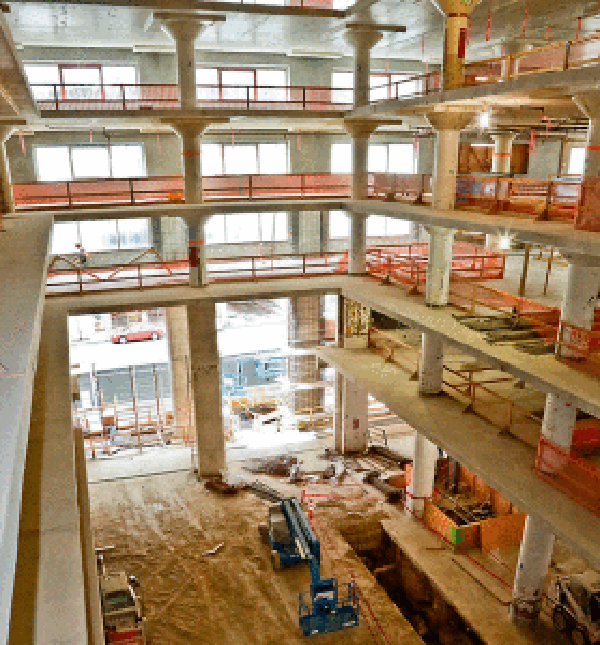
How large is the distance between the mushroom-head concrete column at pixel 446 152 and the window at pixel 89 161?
9.95m

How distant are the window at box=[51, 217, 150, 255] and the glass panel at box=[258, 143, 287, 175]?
4.37 meters

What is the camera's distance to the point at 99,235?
19000mm

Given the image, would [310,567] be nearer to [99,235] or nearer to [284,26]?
[284,26]

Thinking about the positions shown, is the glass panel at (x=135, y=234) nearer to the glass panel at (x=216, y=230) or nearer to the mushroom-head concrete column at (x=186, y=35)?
the glass panel at (x=216, y=230)

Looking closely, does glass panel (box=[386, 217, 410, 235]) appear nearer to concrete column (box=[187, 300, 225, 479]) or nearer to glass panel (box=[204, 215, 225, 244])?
glass panel (box=[204, 215, 225, 244])

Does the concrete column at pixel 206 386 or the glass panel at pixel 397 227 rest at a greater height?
the glass panel at pixel 397 227

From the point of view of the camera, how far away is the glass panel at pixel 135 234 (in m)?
19.2

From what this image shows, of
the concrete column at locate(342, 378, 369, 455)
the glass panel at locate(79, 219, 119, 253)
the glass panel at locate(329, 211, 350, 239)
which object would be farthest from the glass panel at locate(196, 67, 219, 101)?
the concrete column at locate(342, 378, 369, 455)

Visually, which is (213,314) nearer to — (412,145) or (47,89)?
(47,89)

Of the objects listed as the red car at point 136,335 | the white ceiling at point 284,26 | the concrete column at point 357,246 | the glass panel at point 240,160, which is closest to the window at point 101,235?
the red car at point 136,335

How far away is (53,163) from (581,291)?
15.5 meters

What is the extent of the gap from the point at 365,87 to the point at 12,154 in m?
10.5

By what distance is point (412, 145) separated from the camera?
872 inches

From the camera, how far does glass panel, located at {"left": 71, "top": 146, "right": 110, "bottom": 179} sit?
60.1 feet
